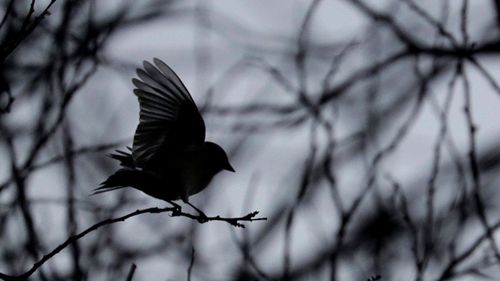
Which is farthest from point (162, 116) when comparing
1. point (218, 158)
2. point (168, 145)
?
point (218, 158)

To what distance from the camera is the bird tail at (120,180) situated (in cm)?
288

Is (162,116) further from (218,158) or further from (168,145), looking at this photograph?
(218,158)

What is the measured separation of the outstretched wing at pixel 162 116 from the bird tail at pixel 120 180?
0.06 m

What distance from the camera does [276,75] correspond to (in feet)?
13.1

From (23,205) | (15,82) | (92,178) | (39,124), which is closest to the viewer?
(23,205)

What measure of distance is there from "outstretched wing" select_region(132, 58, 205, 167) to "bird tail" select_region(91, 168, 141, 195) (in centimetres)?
6

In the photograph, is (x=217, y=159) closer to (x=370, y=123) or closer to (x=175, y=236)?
(x=370, y=123)

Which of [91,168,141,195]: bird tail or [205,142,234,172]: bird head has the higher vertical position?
[205,142,234,172]: bird head

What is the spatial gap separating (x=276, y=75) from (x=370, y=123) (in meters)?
0.80

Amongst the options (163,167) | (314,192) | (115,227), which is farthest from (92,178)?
(163,167)

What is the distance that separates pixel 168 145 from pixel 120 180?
13.2 inches

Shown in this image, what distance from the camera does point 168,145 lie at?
10.5 feet

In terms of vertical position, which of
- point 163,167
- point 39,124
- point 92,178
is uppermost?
point 92,178

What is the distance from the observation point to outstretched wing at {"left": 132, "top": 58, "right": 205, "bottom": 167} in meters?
3.08
